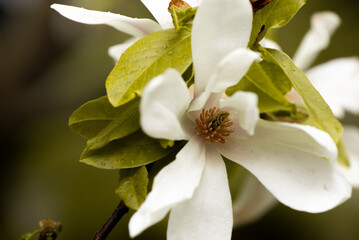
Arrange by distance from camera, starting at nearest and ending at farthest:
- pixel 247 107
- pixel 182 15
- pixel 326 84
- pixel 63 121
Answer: pixel 247 107 < pixel 182 15 < pixel 326 84 < pixel 63 121

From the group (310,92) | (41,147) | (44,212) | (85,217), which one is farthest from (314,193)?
(41,147)

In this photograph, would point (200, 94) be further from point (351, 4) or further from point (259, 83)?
point (351, 4)

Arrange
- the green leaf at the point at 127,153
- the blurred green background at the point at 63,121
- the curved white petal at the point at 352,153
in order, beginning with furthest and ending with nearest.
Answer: the blurred green background at the point at 63,121 → the curved white petal at the point at 352,153 → the green leaf at the point at 127,153

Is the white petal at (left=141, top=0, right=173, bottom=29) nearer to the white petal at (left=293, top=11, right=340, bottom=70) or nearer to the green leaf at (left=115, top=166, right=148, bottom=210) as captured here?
the green leaf at (left=115, top=166, right=148, bottom=210)

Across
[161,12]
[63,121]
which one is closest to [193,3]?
[161,12]

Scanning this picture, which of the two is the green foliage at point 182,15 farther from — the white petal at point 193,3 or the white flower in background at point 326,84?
the white flower in background at point 326,84

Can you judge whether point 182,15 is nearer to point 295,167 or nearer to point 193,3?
point 193,3

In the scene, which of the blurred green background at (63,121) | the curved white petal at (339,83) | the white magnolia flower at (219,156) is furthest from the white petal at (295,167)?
the blurred green background at (63,121)
